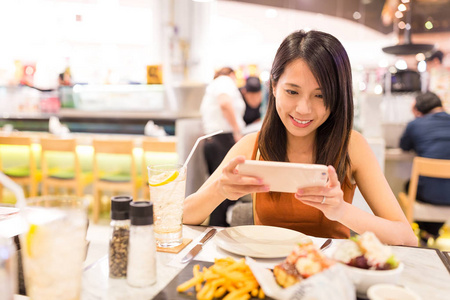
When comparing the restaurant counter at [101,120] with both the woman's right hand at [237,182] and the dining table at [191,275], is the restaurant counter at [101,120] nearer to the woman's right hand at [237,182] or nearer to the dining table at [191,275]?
the woman's right hand at [237,182]

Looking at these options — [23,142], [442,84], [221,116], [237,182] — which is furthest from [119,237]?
[442,84]

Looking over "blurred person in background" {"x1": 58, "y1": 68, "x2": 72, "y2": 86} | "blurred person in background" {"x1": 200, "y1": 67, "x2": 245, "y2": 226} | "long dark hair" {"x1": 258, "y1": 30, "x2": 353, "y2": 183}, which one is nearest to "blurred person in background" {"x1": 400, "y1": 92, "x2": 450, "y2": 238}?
"blurred person in background" {"x1": 200, "y1": 67, "x2": 245, "y2": 226}

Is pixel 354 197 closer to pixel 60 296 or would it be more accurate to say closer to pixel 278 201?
pixel 278 201

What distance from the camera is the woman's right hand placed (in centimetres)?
116

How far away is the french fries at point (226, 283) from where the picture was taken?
0.87 meters

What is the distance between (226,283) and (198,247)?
1.03 ft

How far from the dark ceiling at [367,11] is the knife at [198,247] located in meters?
7.54

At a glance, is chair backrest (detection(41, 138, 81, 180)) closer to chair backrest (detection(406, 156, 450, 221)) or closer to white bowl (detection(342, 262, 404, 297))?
chair backrest (detection(406, 156, 450, 221))

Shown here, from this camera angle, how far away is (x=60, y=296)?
81 cm

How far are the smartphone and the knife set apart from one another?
0.27m

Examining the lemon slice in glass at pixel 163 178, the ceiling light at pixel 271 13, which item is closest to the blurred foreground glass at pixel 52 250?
the lemon slice in glass at pixel 163 178

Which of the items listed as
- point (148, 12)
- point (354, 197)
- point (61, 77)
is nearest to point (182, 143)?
point (354, 197)

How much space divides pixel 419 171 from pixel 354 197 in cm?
182

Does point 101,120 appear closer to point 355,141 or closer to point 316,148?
point 316,148
